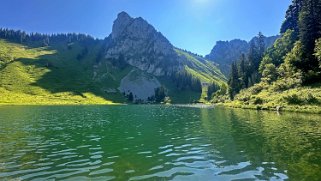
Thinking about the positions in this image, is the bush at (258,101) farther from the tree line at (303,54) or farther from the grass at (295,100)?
the tree line at (303,54)

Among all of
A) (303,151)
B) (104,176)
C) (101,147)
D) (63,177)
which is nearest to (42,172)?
(63,177)

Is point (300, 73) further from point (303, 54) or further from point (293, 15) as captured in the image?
point (293, 15)

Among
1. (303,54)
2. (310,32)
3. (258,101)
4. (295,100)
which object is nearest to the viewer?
(295,100)

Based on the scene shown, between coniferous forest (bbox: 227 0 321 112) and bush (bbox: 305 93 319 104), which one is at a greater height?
coniferous forest (bbox: 227 0 321 112)

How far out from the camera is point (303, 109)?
265 ft

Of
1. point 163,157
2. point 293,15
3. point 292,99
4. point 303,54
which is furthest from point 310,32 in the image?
point 163,157

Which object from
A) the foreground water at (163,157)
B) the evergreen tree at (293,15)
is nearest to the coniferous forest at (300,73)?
the evergreen tree at (293,15)

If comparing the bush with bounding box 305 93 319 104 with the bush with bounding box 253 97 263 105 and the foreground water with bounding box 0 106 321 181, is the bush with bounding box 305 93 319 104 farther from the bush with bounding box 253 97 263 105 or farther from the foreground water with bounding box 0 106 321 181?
the foreground water with bounding box 0 106 321 181

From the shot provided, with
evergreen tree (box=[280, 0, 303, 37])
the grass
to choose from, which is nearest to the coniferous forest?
the grass

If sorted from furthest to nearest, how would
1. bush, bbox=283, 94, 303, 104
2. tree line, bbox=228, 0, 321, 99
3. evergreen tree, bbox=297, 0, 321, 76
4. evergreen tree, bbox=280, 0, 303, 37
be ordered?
evergreen tree, bbox=280, 0, 303, 37 → evergreen tree, bbox=297, 0, 321, 76 → tree line, bbox=228, 0, 321, 99 → bush, bbox=283, 94, 303, 104

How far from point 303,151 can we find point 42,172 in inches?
971

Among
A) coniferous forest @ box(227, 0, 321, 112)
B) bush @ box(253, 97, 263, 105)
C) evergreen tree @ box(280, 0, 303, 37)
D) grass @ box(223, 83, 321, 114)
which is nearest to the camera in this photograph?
grass @ box(223, 83, 321, 114)

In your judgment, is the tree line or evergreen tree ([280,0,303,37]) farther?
evergreen tree ([280,0,303,37])

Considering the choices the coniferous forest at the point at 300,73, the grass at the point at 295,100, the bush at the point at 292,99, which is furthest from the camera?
the coniferous forest at the point at 300,73
